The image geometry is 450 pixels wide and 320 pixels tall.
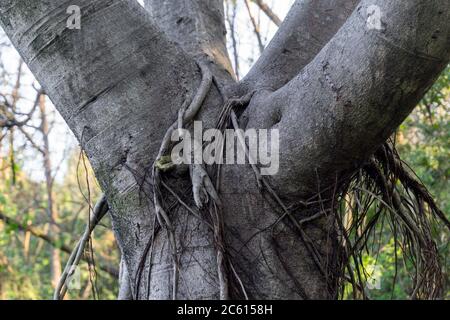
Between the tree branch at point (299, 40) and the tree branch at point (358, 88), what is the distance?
34 cm

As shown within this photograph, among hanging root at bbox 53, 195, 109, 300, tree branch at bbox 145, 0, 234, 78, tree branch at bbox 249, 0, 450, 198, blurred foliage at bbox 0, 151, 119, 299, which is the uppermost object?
blurred foliage at bbox 0, 151, 119, 299

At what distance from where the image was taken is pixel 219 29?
278 centimetres

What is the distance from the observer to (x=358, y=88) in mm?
1684

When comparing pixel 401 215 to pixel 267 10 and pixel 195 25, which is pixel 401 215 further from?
pixel 267 10

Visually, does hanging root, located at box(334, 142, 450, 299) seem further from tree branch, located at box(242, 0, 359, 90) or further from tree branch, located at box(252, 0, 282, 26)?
tree branch, located at box(252, 0, 282, 26)

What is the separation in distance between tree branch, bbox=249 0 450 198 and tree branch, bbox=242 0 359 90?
1.10ft

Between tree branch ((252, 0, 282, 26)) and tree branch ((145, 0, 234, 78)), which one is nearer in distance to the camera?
tree branch ((145, 0, 234, 78))

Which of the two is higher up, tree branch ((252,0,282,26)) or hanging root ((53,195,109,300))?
tree branch ((252,0,282,26))

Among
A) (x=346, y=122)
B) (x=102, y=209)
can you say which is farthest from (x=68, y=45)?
(x=346, y=122)

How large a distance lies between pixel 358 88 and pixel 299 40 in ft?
2.27

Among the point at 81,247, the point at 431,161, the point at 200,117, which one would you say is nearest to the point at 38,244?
the point at 431,161

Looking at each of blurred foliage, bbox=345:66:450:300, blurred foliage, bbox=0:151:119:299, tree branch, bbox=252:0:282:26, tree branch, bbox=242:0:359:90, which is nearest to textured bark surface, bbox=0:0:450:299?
tree branch, bbox=242:0:359:90

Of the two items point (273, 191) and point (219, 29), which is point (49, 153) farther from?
point (273, 191)

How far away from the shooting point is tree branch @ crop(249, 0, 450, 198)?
62.4 inches
